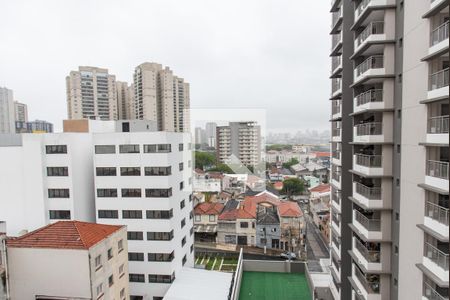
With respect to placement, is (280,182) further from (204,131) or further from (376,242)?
(376,242)

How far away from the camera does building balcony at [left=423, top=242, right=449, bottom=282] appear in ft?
16.9

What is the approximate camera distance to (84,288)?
9016 mm

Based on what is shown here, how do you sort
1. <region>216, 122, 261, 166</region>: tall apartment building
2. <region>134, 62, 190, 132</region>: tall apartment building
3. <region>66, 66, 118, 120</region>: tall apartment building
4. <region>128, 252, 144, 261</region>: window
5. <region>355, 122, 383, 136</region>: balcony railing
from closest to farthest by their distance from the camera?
1. <region>355, 122, 383, 136</region>: balcony railing
2. <region>128, 252, 144, 261</region>: window
3. <region>216, 122, 261, 166</region>: tall apartment building
4. <region>134, 62, 190, 132</region>: tall apartment building
5. <region>66, 66, 118, 120</region>: tall apartment building

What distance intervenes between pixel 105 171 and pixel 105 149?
1.11 m

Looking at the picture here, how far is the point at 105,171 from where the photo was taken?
1381 cm

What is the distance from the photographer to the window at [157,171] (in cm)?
1336

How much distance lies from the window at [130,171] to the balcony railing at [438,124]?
11.6 metres

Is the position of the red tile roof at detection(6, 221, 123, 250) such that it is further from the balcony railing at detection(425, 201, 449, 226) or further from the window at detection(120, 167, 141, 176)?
the balcony railing at detection(425, 201, 449, 226)

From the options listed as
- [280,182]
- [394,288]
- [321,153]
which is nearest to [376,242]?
[394,288]

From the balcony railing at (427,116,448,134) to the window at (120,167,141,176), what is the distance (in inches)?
458

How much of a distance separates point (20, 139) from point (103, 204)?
601cm

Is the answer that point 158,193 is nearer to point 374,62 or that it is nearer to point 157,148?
point 157,148

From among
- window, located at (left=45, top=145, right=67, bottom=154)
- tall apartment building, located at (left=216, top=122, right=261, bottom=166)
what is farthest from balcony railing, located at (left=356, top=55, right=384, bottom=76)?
tall apartment building, located at (left=216, top=122, right=261, bottom=166)

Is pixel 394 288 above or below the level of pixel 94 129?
below
